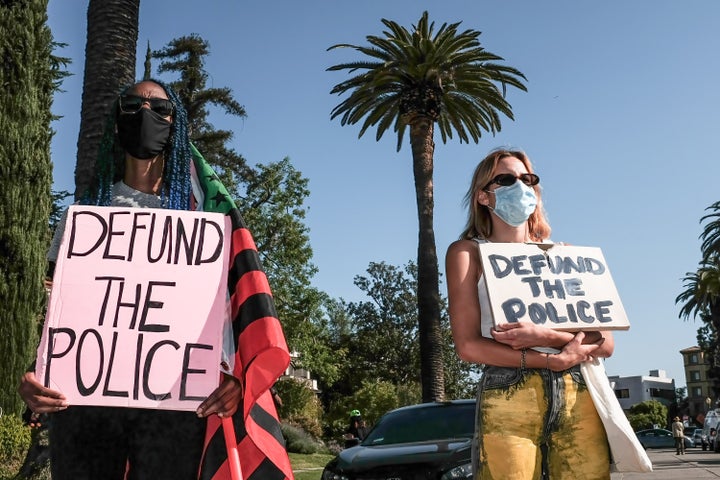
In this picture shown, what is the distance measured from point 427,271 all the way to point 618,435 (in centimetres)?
1799

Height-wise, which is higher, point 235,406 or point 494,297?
point 494,297

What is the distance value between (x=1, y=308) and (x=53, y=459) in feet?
53.2

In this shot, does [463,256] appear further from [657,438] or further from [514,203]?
[657,438]

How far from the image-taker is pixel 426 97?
22.5 meters

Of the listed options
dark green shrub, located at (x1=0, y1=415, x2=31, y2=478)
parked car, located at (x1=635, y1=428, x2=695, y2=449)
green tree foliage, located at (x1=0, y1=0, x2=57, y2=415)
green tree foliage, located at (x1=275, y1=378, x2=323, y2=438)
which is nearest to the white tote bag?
dark green shrub, located at (x1=0, y1=415, x2=31, y2=478)

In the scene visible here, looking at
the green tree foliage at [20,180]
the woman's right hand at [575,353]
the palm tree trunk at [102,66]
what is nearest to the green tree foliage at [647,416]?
the green tree foliage at [20,180]

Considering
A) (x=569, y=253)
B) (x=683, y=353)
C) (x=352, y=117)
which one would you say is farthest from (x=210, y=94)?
(x=683, y=353)

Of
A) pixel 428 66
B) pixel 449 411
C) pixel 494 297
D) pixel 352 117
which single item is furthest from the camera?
pixel 352 117

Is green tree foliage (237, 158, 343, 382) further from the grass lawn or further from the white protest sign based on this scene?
the white protest sign

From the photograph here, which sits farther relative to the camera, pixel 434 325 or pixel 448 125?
pixel 448 125

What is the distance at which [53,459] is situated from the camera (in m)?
2.76

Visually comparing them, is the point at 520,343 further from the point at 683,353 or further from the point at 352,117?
the point at 683,353

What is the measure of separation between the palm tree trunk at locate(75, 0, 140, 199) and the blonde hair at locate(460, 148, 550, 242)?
504cm

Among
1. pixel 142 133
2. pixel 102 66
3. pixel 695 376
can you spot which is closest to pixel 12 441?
pixel 102 66
